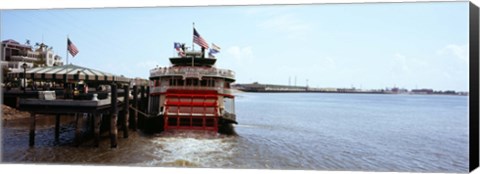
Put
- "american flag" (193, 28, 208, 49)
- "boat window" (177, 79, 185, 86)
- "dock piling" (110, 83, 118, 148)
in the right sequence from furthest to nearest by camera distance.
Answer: "boat window" (177, 79, 185, 86) < "american flag" (193, 28, 208, 49) < "dock piling" (110, 83, 118, 148)

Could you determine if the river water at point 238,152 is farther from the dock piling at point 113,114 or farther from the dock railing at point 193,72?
the dock railing at point 193,72

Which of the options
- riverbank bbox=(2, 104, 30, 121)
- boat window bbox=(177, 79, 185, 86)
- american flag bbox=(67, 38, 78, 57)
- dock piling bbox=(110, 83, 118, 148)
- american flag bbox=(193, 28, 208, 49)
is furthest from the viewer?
riverbank bbox=(2, 104, 30, 121)

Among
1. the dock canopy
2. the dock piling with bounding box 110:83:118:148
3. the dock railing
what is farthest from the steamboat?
the dock canopy

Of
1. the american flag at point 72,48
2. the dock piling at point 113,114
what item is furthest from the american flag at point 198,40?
the dock piling at point 113,114

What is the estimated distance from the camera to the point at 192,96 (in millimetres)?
18359

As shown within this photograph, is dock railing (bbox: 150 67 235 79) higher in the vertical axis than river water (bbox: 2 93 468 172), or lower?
higher

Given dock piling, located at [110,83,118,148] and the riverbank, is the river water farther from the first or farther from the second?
the riverbank

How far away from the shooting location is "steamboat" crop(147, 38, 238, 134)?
17547mm

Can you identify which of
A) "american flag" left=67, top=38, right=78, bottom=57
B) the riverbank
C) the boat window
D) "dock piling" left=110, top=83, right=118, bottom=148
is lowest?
the riverbank

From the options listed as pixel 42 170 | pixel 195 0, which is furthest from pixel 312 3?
pixel 42 170

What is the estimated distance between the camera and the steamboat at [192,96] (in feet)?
57.6

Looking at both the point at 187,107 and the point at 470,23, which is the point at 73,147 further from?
the point at 470,23

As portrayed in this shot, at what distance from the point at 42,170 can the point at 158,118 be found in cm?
766

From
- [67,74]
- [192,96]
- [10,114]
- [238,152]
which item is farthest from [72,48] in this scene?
[10,114]
